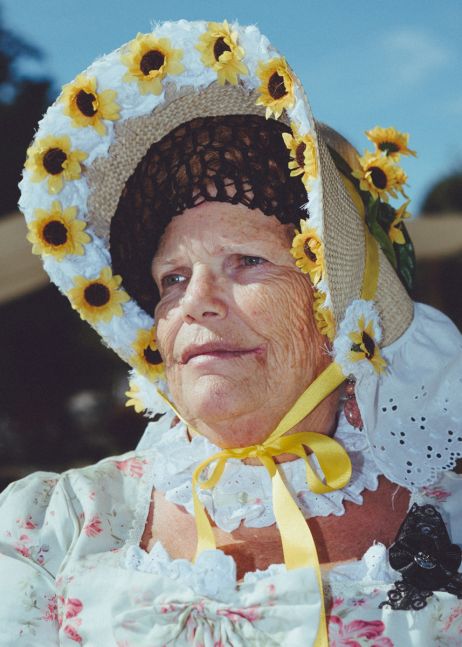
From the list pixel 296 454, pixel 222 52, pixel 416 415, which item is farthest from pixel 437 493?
pixel 222 52

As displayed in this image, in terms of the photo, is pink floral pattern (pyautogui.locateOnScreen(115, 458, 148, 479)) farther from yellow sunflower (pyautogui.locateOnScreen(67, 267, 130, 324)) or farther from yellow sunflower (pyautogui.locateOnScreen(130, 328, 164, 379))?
yellow sunflower (pyautogui.locateOnScreen(67, 267, 130, 324))

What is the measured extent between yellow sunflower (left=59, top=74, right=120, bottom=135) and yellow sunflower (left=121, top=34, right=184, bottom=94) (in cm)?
7

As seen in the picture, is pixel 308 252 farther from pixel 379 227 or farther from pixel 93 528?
pixel 93 528

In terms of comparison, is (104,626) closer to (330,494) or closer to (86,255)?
(330,494)

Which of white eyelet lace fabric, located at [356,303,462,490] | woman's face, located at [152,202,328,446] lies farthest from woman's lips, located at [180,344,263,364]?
white eyelet lace fabric, located at [356,303,462,490]

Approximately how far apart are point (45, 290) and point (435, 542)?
9.83ft

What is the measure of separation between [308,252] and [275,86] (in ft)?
1.07

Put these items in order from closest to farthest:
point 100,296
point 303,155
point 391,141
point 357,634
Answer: point 357,634
point 303,155
point 391,141
point 100,296

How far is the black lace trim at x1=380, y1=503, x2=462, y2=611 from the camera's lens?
1.38 meters

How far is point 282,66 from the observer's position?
58.7 inches

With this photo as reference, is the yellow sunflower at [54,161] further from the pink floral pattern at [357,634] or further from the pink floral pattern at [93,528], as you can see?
the pink floral pattern at [357,634]

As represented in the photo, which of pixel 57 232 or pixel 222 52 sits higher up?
pixel 222 52

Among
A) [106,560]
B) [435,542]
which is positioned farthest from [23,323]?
[435,542]

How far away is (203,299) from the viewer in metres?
1.50
